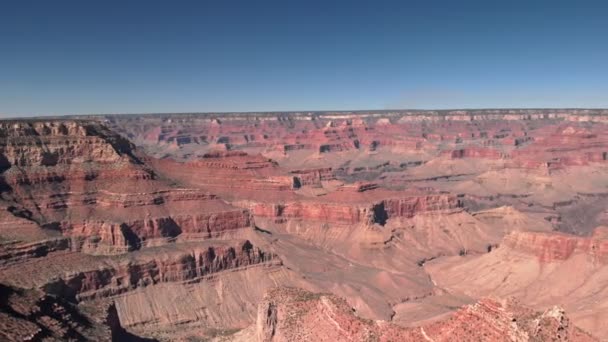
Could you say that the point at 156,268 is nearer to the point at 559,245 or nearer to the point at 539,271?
the point at 539,271

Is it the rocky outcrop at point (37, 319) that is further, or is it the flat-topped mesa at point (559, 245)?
the flat-topped mesa at point (559, 245)

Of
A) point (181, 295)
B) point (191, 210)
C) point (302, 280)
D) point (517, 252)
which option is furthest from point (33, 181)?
point (517, 252)

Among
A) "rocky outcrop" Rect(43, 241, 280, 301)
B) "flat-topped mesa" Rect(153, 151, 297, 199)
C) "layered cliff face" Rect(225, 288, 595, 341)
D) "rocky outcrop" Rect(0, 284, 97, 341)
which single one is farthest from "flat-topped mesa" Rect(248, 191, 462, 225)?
"rocky outcrop" Rect(0, 284, 97, 341)

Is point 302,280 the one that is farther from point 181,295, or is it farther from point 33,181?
point 33,181

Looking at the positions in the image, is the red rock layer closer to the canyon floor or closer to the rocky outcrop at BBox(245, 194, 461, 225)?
the canyon floor

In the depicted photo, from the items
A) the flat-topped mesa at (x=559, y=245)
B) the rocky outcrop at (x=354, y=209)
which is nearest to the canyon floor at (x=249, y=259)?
the flat-topped mesa at (x=559, y=245)

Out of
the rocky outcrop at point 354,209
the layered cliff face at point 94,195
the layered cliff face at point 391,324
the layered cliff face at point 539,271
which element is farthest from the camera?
the rocky outcrop at point 354,209

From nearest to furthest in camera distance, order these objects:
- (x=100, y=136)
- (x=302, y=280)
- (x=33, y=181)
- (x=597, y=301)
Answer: (x=597, y=301) < (x=302, y=280) < (x=33, y=181) < (x=100, y=136)

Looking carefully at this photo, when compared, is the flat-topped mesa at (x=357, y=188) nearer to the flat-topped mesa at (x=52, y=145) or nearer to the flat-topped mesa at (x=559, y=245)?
the flat-topped mesa at (x=559, y=245)

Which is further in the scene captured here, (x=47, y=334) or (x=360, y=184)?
(x=360, y=184)
